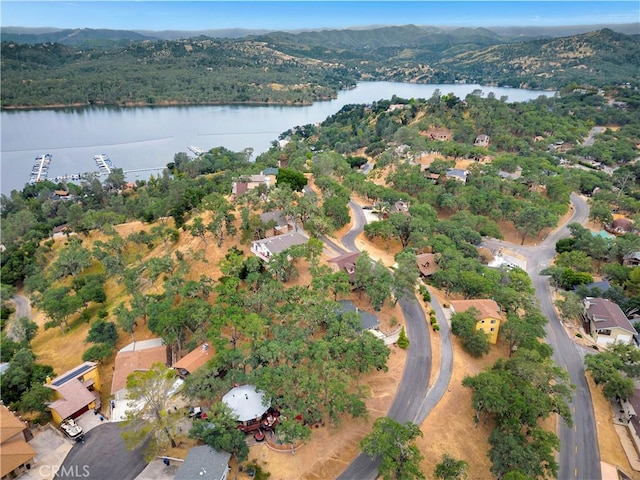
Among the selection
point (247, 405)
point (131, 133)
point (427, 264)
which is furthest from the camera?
point (131, 133)

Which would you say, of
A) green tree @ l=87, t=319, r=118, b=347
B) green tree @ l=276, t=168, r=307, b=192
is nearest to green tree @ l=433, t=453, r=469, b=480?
green tree @ l=87, t=319, r=118, b=347

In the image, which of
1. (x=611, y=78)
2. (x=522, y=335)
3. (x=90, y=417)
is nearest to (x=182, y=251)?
(x=90, y=417)

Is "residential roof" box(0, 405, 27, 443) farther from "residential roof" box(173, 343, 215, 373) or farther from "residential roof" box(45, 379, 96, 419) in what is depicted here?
"residential roof" box(173, 343, 215, 373)

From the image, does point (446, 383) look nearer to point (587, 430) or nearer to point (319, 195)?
point (587, 430)

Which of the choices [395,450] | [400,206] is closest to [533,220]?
[400,206]

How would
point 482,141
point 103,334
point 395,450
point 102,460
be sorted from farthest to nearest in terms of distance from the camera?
point 482,141
point 103,334
point 102,460
point 395,450

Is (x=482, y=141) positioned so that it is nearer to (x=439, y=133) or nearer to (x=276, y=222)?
(x=439, y=133)

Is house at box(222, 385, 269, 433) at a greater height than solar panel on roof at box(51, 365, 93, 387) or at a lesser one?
greater
